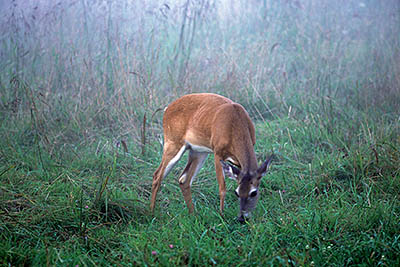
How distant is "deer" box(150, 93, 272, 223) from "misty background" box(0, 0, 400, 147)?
50.1 inches

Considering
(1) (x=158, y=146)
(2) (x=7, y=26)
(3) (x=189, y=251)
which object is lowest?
(1) (x=158, y=146)

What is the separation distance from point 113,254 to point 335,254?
1.56 meters

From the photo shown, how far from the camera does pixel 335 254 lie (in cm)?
272

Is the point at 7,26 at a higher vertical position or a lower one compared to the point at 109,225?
higher

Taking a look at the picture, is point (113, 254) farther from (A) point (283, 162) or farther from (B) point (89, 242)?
(A) point (283, 162)

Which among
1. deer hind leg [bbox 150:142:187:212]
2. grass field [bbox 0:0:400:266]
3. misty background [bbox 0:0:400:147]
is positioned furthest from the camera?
misty background [bbox 0:0:400:147]

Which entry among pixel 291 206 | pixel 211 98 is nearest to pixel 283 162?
pixel 291 206

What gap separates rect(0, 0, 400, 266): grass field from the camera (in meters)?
2.85

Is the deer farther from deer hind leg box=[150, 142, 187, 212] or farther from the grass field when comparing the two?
the grass field

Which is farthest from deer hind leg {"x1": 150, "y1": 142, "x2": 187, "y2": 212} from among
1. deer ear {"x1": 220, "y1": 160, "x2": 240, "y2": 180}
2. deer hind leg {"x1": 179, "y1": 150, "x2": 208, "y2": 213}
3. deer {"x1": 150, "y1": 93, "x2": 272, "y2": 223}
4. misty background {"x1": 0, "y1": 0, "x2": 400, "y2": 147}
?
misty background {"x1": 0, "y1": 0, "x2": 400, "y2": 147}

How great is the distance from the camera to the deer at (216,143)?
3.21 m

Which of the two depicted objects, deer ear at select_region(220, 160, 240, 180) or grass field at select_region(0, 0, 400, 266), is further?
deer ear at select_region(220, 160, 240, 180)

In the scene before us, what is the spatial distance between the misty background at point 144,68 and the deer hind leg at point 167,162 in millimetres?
1397

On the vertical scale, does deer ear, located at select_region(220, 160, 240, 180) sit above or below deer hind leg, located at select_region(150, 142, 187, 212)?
above
